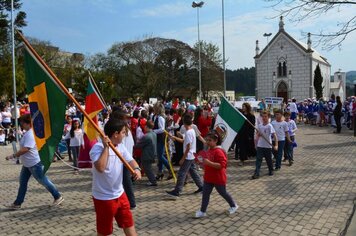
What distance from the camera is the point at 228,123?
8547 mm

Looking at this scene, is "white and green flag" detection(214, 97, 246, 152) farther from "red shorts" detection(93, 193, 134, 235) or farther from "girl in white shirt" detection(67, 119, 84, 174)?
"girl in white shirt" detection(67, 119, 84, 174)

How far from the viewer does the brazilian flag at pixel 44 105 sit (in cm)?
522

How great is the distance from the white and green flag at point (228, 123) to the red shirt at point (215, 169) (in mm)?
2011

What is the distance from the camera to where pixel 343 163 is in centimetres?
1130

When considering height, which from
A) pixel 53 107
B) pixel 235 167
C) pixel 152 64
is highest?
pixel 152 64

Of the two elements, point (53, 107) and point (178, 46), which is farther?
point (178, 46)

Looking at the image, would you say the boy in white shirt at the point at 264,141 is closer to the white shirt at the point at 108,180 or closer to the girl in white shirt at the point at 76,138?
the girl in white shirt at the point at 76,138

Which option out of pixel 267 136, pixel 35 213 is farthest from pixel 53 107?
pixel 267 136

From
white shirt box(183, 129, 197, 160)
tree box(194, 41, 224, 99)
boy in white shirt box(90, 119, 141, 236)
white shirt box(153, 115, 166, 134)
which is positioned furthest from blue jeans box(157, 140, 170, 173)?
tree box(194, 41, 224, 99)

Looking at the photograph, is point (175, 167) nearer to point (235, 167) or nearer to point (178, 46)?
point (235, 167)

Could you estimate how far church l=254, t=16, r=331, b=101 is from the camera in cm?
6178

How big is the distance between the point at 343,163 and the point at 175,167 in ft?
16.5

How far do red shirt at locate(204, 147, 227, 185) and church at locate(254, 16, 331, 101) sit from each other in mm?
58621

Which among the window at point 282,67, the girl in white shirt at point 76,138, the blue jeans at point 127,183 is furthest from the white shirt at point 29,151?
the window at point 282,67
